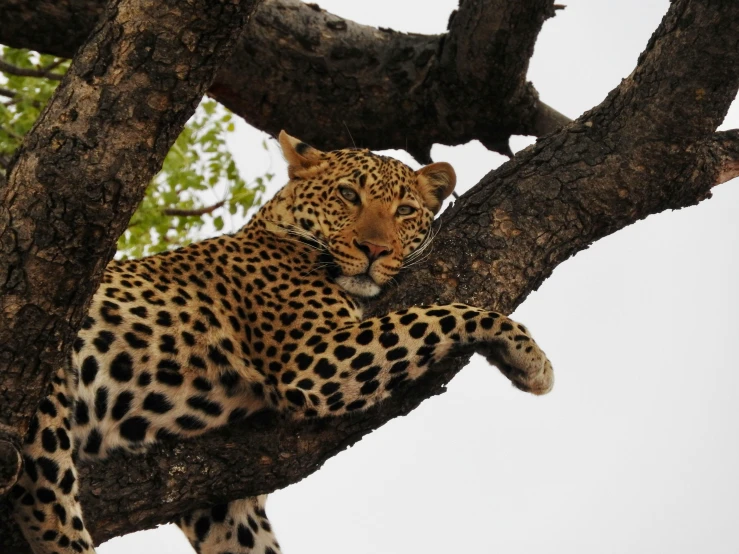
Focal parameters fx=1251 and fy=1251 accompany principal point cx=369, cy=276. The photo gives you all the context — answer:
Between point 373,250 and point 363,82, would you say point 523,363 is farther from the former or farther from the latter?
point 363,82

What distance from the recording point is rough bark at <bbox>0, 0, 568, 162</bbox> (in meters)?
8.32

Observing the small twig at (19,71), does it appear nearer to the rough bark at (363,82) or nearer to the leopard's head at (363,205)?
the rough bark at (363,82)

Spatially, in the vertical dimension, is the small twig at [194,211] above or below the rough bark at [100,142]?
above

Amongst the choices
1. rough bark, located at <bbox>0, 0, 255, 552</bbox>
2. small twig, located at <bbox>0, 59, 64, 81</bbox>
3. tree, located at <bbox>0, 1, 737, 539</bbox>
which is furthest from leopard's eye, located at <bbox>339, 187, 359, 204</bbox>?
small twig, located at <bbox>0, 59, 64, 81</bbox>

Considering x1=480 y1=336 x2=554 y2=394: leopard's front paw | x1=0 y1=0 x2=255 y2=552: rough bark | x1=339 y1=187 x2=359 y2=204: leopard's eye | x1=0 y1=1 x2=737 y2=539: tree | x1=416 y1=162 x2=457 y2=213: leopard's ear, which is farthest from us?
x1=416 y1=162 x2=457 y2=213: leopard's ear

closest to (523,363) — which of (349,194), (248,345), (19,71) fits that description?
(248,345)

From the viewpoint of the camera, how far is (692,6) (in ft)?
20.9

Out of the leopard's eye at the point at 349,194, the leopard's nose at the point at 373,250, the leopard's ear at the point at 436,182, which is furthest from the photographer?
the leopard's ear at the point at 436,182

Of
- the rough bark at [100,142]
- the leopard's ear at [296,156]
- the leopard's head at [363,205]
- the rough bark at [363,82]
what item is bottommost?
the rough bark at [100,142]

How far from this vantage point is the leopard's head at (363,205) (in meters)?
6.86

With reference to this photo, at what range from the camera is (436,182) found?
302 inches

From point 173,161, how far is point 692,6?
18.7 feet

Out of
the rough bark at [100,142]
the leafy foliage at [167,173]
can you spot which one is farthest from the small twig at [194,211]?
the rough bark at [100,142]

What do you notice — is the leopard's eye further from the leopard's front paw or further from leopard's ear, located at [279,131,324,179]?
the leopard's front paw
